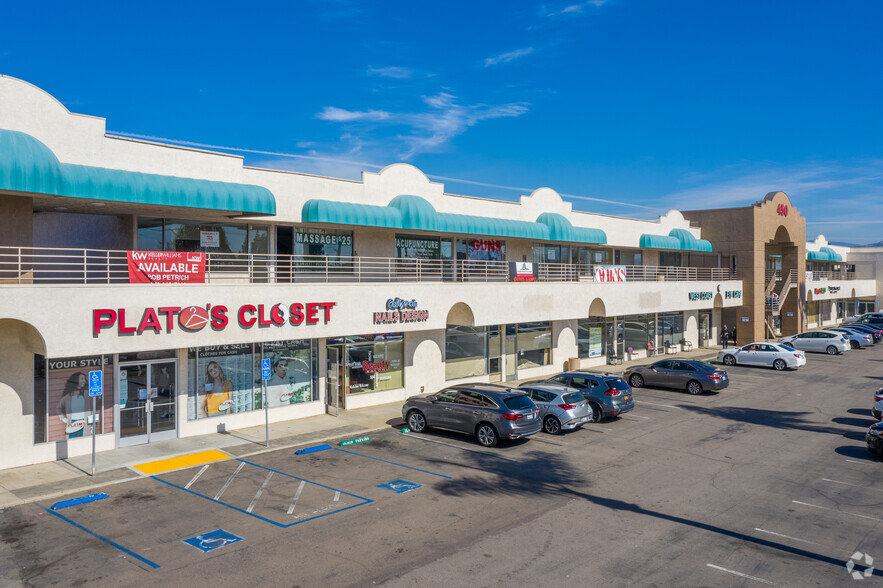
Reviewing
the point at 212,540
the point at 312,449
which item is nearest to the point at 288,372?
the point at 312,449

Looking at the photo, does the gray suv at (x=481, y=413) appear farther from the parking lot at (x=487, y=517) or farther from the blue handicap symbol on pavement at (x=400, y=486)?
the blue handicap symbol on pavement at (x=400, y=486)

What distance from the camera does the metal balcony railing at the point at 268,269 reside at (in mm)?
16578

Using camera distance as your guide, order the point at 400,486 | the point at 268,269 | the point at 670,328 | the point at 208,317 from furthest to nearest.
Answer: the point at 670,328 < the point at 268,269 < the point at 208,317 < the point at 400,486

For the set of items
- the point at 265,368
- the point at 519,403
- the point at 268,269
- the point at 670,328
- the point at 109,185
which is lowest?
the point at 519,403

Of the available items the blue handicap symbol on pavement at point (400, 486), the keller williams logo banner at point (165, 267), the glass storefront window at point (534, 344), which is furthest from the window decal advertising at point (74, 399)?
the glass storefront window at point (534, 344)

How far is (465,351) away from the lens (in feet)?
91.7

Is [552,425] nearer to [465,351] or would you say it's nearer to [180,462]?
[465,351]

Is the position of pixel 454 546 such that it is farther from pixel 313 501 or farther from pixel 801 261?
pixel 801 261

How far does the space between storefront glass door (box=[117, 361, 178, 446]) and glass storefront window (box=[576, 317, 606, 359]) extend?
21.9m

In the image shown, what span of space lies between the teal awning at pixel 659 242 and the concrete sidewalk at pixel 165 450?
21.8 m

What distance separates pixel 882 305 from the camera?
72875 mm

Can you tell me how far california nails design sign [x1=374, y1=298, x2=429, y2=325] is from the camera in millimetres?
22484

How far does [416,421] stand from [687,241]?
29.6 meters

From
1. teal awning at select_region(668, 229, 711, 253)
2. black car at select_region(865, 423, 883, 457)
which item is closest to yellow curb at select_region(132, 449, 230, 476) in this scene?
black car at select_region(865, 423, 883, 457)
